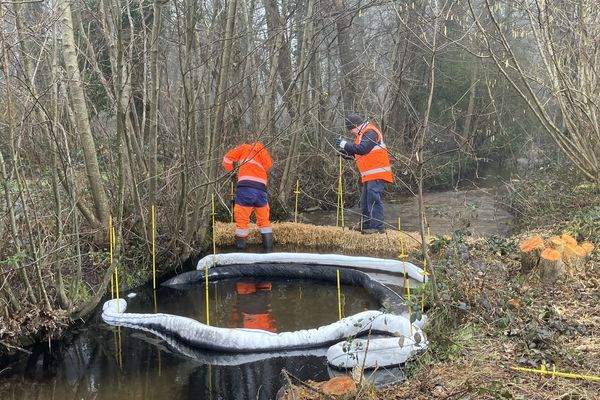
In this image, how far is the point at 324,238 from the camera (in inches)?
337

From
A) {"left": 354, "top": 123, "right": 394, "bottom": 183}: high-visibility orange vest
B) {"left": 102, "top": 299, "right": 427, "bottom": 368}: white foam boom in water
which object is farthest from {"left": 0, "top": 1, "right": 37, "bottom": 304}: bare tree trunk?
{"left": 354, "top": 123, "right": 394, "bottom": 183}: high-visibility orange vest

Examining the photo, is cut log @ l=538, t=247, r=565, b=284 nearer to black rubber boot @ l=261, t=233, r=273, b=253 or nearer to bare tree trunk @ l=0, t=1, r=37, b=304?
black rubber boot @ l=261, t=233, r=273, b=253

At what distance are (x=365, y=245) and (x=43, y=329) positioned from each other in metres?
4.74

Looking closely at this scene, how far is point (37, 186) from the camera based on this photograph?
17.2 feet

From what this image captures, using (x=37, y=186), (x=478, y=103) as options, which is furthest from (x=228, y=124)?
(x=478, y=103)

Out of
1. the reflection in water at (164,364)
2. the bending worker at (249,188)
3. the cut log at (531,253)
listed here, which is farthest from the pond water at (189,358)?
the bending worker at (249,188)

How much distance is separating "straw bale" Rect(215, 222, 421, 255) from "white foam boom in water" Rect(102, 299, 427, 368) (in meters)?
3.18

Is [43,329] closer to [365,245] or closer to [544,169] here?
[365,245]

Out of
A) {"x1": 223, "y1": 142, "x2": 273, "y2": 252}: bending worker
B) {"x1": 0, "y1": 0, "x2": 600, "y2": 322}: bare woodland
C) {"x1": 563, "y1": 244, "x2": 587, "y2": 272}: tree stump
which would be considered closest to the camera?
{"x1": 0, "y1": 0, "x2": 600, "y2": 322}: bare woodland

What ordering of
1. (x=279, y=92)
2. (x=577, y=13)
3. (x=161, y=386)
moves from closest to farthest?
(x=161, y=386), (x=577, y=13), (x=279, y=92)

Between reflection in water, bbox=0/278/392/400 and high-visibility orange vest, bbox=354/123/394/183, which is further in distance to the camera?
high-visibility orange vest, bbox=354/123/394/183

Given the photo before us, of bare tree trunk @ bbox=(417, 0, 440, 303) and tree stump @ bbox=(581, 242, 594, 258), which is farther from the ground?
bare tree trunk @ bbox=(417, 0, 440, 303)

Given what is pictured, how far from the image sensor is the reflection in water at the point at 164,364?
4230mm

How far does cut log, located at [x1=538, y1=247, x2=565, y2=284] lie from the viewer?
4.94 m
